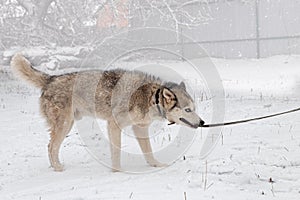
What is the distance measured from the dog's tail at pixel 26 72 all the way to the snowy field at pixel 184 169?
1.09m

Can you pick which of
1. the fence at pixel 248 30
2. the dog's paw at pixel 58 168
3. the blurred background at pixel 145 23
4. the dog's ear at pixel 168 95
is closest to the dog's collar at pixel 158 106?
the dog's ear at pixel 168 95

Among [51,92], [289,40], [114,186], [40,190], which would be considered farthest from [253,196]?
[289,40]

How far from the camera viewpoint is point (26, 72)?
5.82m

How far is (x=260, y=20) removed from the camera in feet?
69.2

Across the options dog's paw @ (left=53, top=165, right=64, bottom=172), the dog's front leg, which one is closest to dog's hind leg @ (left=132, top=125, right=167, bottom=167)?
the dog's front leg

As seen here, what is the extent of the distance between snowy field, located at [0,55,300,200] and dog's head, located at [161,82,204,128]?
Answer: 50 centimetres

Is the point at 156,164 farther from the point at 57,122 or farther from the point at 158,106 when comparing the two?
the point at 57,122

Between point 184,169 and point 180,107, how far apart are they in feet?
2.35

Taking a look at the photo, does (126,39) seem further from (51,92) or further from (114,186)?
(114,186)

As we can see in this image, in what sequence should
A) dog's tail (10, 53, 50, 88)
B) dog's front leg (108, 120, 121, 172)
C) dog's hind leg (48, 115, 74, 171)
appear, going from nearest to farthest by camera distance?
1. dog's front leg (108, 120, 121, 172)
2. dog's hind leg (48, 115, 74, 171)
3. dog's tail (10, 53, 50, 88)

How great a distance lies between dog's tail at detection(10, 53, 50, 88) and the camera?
5.79 meters

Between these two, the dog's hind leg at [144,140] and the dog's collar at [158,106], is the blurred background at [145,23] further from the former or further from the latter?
the dog's collar at [158,106]

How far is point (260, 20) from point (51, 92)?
17193 millimetres

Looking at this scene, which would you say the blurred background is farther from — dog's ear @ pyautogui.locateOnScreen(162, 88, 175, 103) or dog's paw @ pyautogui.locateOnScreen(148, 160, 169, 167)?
dog's ear @ pyautogui.locateOnScreen(162, 88, 175, 103)
